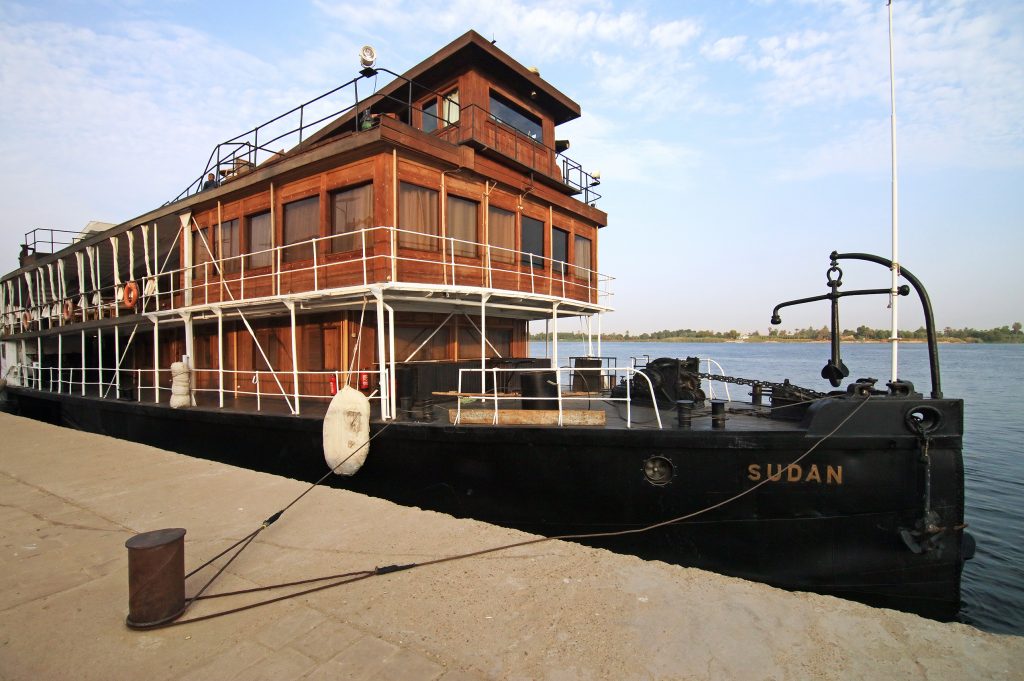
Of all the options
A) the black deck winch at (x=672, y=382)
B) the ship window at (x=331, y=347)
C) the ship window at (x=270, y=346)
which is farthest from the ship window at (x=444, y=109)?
the black deck winch at (x=672, y=382)

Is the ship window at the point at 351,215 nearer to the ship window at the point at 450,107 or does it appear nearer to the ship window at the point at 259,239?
the ship window at the point at 259,239

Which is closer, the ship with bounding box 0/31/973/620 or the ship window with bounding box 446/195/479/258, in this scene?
the ship with bounding box 0/31/973/620

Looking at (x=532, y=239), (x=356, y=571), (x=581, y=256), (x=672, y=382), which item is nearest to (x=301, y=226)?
(x=532, y=239)

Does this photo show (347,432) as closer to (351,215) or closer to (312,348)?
(312,348)

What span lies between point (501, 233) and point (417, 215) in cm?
218

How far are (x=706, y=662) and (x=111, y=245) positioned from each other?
59.8 ft

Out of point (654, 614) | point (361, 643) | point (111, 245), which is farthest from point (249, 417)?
point (111, 245)

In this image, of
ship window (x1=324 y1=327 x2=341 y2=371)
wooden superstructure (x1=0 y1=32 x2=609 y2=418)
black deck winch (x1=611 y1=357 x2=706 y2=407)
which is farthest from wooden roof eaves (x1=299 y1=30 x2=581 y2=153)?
black deck winch (x1=611 y1=357 x2=706 y2=407)

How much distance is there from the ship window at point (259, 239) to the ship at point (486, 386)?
7 cm

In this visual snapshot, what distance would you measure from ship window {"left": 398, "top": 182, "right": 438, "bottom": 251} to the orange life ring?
826cm

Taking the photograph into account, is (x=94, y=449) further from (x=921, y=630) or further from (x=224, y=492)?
(x=921, y=630)

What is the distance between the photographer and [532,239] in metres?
12.0

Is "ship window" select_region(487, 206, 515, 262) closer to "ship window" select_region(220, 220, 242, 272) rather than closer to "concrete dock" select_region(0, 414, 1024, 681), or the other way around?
"ship window" select_region(220, 220, 242, 272)

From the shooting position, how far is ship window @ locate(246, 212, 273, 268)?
434 inches
